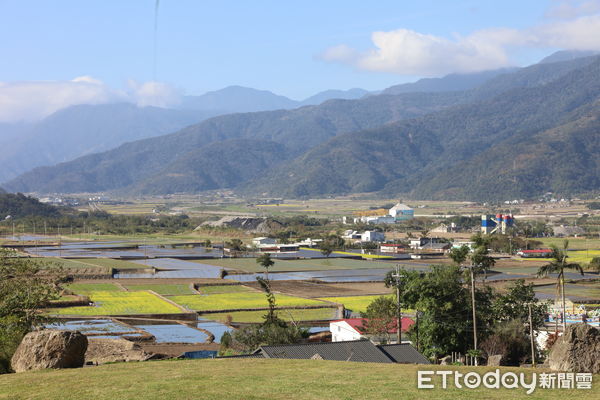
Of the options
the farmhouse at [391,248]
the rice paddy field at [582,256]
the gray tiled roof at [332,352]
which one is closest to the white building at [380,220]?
the farmhouse at [391,248]

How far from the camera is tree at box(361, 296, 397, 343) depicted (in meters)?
36.9

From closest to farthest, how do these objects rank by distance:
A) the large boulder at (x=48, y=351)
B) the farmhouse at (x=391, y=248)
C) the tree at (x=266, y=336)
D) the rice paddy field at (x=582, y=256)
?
1. the large boulder at (x=48, y=351)
2. the tree at (x=266, y=336)
3. the rice paddy field at (x=582, y=256)
4. the farmhouse at (x=391, y=248)

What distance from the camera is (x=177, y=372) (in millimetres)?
19734

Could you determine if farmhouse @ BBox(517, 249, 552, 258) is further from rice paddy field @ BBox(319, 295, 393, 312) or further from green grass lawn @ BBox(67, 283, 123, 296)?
green grass lawn @ BBox(67, 283, 123, 296)

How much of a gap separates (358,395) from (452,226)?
135 meters

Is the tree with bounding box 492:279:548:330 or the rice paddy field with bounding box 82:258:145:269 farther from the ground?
the tree with bounding box 492:279:548:330

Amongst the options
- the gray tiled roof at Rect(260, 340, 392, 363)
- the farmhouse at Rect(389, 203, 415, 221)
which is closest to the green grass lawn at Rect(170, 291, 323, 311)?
the gray tiled roof at Rect(260, 340, 392, 363)

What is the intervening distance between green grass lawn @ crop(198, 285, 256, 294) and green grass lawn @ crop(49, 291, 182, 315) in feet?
16.7

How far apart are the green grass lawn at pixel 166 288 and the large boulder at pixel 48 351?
39.9 meters

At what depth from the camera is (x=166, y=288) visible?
64.4 metres

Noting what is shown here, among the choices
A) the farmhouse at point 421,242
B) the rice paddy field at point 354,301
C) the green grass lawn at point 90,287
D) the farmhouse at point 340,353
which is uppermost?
the farmhouse at point 340,353

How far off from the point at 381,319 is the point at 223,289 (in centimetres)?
2908

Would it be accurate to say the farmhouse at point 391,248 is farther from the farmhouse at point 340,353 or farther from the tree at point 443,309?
the farmhouse at point 340,353

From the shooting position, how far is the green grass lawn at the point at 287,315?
4803 centimetres
